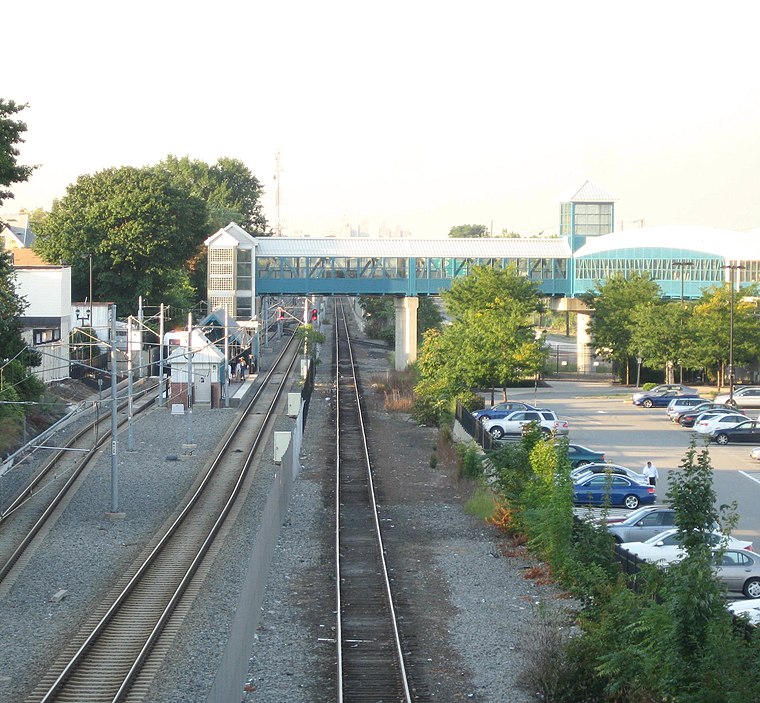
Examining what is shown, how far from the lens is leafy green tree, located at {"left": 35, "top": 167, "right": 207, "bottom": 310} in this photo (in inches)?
2953

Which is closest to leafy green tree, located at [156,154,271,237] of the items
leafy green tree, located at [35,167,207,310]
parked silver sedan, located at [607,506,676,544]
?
leafy green tree, located at [35,167,207,310]

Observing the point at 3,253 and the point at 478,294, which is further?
the point at 478,294

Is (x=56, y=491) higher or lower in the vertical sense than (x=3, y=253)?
lower

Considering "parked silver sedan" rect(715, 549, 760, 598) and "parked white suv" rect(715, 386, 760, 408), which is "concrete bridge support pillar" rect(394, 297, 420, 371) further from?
"parked silver sedan" rect(715, 549, 760, 598)

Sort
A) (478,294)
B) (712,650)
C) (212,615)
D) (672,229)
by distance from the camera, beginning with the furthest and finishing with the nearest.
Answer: (672,229)
(478,294)
(212,615)
(712,650)

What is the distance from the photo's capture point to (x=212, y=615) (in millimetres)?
19812

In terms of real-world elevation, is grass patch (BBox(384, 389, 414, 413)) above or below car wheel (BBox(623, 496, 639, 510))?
above

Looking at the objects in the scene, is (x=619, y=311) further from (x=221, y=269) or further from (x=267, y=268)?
(x=221, y=269)

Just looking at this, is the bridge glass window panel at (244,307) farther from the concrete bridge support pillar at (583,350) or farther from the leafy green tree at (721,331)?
the leafy green tree at (721,331)

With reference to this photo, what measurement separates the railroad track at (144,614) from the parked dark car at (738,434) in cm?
1924

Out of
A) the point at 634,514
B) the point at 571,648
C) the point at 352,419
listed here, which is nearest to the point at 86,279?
the point at 352,419

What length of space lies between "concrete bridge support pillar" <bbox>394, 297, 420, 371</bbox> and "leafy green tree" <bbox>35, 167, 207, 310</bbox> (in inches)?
698

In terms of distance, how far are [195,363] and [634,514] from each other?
31232mm

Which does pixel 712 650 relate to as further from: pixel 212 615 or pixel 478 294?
pixel 478 294
